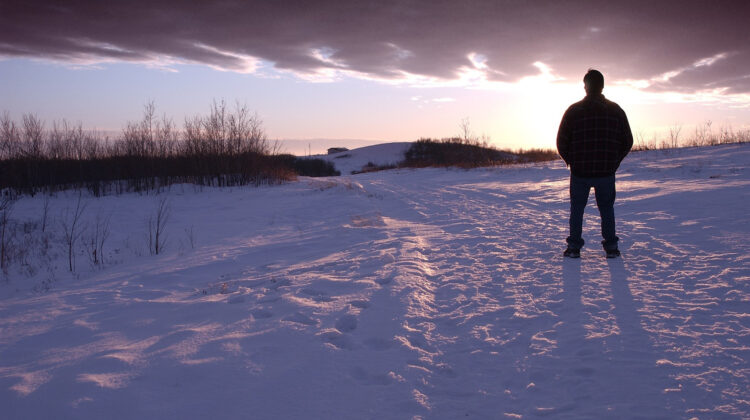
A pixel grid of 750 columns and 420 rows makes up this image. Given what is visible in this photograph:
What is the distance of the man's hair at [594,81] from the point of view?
4.91 metres

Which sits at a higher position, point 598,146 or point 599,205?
point 598,146

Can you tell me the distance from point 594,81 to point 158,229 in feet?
27.3

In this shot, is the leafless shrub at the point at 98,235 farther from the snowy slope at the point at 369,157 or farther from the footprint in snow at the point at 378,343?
the snowy slope at the point at 369,157

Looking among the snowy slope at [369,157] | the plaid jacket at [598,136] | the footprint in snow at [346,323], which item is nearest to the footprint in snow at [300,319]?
the footprint in snow at [346,323]

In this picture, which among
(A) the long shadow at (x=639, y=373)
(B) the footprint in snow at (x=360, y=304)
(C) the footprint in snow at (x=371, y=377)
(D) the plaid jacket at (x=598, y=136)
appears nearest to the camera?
(A) the long shadow at (x=639, y=373)

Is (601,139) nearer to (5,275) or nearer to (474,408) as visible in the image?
(474,408)

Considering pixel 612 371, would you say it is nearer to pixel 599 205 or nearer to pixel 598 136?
pixel 599 205

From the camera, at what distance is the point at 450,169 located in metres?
24.4

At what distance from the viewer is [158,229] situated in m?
8.91

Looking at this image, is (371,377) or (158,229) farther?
(158,229)

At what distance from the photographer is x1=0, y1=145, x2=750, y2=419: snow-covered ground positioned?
2.31m

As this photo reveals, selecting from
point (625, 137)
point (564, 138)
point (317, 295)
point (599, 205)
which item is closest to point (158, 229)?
point (317, 295)

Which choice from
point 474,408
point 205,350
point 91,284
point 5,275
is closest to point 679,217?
point 474,408

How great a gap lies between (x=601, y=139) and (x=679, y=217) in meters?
2.97
